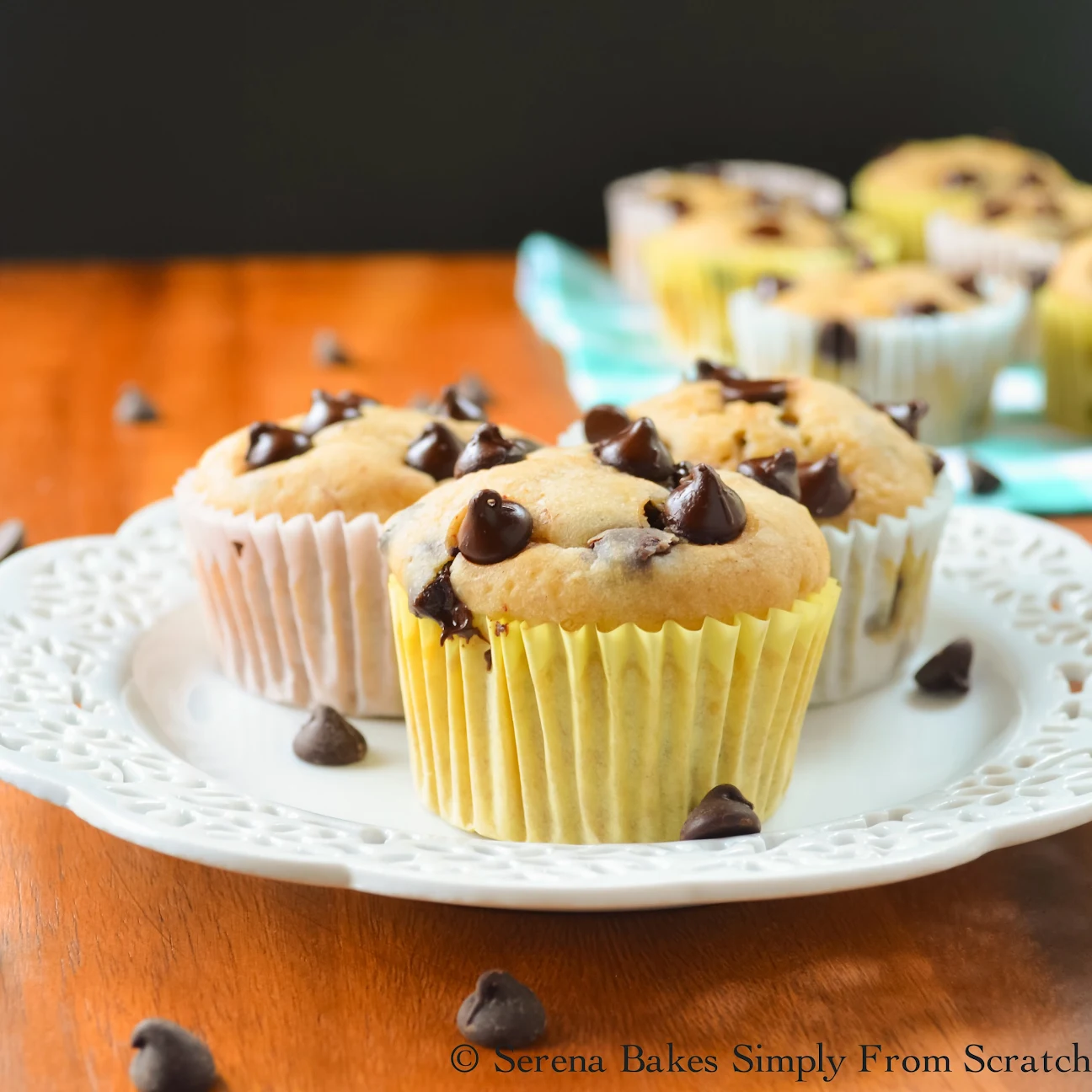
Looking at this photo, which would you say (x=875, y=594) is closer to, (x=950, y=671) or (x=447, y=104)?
(x=950, y=671)

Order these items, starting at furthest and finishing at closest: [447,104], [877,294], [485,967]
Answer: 1. [447,104]
2. [877,294]
3. [485,967]

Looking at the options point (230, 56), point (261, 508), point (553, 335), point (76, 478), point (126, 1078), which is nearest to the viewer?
point (126, 1078)

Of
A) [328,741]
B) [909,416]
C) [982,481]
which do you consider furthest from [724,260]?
[328,741]

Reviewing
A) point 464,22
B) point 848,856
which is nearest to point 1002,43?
point 464,22

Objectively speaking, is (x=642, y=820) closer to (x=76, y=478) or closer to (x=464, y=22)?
(x=76, y=478)

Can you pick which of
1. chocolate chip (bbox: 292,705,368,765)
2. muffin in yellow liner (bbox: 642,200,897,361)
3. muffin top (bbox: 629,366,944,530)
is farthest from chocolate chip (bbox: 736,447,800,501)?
muffin in yellow liner (bbox: 642,200,897,361)

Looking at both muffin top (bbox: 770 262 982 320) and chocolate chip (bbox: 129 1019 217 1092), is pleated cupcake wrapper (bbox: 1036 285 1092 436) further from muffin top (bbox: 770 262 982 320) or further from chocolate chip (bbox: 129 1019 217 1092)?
chocolate chip (bbox: 129 1019 217 1092)

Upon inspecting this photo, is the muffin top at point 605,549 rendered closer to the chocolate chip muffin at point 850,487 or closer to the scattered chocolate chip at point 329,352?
the chocolate chip muffin at point 850,487
